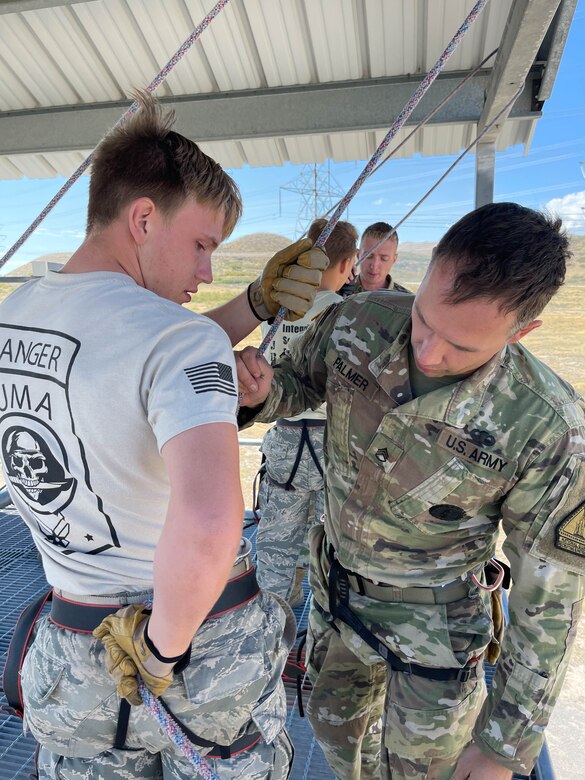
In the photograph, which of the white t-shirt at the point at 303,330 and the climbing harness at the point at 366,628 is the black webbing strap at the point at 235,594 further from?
the white t-shirt at the point at 303,330

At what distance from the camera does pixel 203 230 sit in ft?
4.10

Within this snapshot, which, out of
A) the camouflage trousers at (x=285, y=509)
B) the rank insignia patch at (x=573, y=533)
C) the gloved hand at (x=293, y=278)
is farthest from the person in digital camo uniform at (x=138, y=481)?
the camouflage trousers at (x=285, y=509)

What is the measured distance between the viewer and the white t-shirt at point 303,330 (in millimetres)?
3066

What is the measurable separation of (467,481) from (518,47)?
5.11 feet

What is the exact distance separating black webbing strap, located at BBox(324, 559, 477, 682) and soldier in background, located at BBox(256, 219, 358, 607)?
3.92 ft

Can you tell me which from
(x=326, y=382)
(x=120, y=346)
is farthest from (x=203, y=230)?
(x=326, y=382)

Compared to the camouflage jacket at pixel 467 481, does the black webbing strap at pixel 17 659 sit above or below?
below

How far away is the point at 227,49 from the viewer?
9.79ft

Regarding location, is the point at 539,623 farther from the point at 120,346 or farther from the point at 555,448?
the point at 120,346

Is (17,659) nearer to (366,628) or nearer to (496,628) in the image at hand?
(366,628)

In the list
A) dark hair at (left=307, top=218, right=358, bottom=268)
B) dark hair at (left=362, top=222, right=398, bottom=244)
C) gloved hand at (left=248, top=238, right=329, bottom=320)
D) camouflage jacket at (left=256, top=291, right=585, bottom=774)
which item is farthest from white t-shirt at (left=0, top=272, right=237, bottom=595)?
dark hair at (left=362, top=222, right=398, bottom=244)

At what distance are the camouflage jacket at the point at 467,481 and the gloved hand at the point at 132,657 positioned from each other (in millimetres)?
739

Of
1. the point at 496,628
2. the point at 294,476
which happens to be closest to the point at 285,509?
the point at 294,476

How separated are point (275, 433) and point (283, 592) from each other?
875mm
